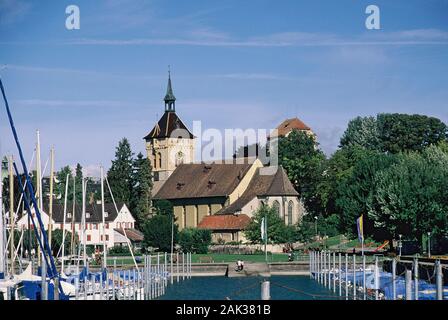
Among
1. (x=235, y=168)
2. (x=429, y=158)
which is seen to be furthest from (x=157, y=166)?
(x=429, y=158)

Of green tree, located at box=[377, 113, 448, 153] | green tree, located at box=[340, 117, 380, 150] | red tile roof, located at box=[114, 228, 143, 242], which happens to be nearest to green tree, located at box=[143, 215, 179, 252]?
red tile roof, located at box=[114, 228, 143, 242]

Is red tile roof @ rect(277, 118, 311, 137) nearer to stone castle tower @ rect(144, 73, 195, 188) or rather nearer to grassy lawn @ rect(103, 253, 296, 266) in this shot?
stone castle tower @ rect(144, 73, 195, 188)

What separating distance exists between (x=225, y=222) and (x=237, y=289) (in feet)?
Result: 122

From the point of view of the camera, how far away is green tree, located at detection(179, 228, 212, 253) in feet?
230

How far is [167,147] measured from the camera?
10625 cm

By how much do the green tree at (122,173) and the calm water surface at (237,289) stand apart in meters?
30.1

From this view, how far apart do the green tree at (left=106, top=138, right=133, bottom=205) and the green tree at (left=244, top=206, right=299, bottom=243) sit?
1504 cm

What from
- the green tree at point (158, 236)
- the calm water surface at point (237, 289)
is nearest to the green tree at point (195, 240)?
the green tree at point (158, 236)

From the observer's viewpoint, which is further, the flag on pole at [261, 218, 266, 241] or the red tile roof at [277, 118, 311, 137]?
the red tile roof at [277, 118, 311, 137]

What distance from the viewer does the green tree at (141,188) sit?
87438 mm

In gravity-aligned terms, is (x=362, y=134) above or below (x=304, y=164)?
above

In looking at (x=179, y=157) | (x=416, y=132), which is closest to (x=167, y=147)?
(x=179, y=157)

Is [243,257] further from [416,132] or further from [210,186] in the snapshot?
[210,186]
